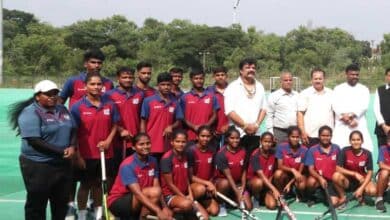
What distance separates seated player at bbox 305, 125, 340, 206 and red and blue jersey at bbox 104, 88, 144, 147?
78.2 inches

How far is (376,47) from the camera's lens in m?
60.5

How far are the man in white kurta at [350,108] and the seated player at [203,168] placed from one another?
1648 mm

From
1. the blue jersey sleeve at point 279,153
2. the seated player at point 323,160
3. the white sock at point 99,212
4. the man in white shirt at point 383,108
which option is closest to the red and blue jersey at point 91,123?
the white sock at point 99,212

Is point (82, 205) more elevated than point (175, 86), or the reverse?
point (175, 86)

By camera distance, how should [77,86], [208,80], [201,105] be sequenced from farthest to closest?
[208,80]
[201,105]
[77,86]

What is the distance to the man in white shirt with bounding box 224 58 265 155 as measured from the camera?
250 inches

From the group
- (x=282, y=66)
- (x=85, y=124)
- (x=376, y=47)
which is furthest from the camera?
(x=376, y=47)

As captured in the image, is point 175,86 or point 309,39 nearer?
point 175,86

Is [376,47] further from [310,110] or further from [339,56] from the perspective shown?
[310,110]

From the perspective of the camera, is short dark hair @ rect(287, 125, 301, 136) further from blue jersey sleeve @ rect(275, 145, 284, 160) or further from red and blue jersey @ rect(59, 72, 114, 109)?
red and blue jersey @ rect(59, 72, 114, 109)

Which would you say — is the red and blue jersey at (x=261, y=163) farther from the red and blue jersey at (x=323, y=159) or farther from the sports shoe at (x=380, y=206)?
the sports shoe at (x=380, y=206)

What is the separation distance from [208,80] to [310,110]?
27389 millimetres

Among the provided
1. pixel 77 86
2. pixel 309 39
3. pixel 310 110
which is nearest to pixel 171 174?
pixel 77 86

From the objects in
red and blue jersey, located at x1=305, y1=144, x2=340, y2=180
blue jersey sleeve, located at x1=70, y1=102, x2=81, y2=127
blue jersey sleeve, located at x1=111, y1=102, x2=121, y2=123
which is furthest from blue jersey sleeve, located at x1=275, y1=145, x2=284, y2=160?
blue jersey sleeve, located at x1=70, y1=102, x2=81, y2=127
